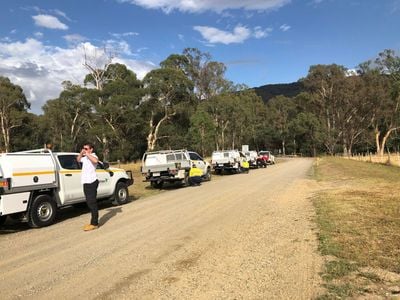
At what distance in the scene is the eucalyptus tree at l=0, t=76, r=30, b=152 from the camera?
196ft

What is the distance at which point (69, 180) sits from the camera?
1212 centimetres

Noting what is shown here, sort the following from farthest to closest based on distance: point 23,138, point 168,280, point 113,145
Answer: point 23,138 → point 113,145 → point 168,280

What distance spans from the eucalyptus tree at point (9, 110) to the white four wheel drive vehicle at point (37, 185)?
170 ft

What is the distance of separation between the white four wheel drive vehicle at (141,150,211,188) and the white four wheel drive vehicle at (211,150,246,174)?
8.27m

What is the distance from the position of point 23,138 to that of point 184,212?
198ft

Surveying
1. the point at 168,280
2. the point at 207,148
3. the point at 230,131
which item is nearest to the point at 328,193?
the point at 168,280

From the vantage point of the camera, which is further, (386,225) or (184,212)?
(184,212)

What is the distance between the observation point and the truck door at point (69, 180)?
11.9 metres

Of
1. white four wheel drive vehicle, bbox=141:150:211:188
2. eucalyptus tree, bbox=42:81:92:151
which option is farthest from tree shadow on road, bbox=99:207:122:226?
eucalyptus tree, bbox=42:81:92:151

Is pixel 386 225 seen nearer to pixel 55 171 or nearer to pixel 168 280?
pixel 168 280

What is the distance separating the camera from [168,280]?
5852mm

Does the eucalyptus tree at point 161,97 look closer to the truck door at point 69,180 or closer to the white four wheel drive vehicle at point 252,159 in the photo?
the white four wheel drive vehicle at point 252,159

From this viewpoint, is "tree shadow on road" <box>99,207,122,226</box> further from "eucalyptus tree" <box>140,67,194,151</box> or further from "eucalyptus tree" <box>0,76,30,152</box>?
"eucalyptus tree" <box>0,76,30,152</box>

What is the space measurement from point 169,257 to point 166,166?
1415 cm
